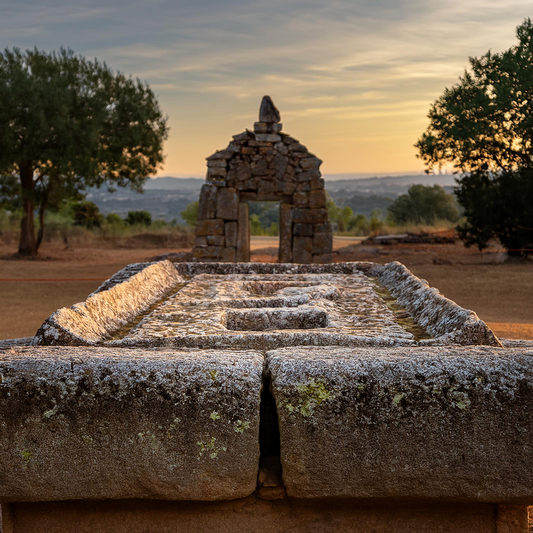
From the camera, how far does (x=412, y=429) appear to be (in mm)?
1751

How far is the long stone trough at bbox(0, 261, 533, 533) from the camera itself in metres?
1.75

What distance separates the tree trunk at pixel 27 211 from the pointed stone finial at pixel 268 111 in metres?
8.35

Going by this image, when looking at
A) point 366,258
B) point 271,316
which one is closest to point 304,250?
point 366,258

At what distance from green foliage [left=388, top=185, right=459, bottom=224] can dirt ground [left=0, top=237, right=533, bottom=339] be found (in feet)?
42.4

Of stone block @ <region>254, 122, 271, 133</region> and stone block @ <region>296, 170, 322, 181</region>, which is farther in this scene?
stone block @ <region>296, 170, 322, 181</region>

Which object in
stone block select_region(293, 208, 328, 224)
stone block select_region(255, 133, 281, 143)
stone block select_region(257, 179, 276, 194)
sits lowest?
stone block select_region(293, 208, 328, 224)

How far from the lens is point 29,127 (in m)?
14.6

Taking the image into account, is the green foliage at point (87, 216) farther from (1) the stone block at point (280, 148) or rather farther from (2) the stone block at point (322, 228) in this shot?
(2) the stone block at point (322, 228)

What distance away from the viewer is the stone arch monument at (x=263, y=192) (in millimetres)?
10633

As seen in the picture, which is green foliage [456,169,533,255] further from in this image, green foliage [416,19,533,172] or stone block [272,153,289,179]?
stone block [272,153,289,179]

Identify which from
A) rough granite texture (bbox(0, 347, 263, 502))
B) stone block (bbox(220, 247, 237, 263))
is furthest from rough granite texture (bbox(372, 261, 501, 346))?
stone block (bbox(220, 247, 237, 263))

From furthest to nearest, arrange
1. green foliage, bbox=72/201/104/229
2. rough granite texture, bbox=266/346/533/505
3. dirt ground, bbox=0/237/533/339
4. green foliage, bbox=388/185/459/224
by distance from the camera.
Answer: green foliage, bbox=388/185/459/224 < green foliage, bbox=72/201/104/229 < dirt ground, bbox=0/237/533/339 < rough granite texture, bbox=266/346/533/505

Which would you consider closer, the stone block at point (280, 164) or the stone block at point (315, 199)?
the stone block at point (280, 164)

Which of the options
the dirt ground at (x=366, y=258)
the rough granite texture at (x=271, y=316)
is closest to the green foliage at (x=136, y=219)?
the dirt ground at (x=366, y=258)
